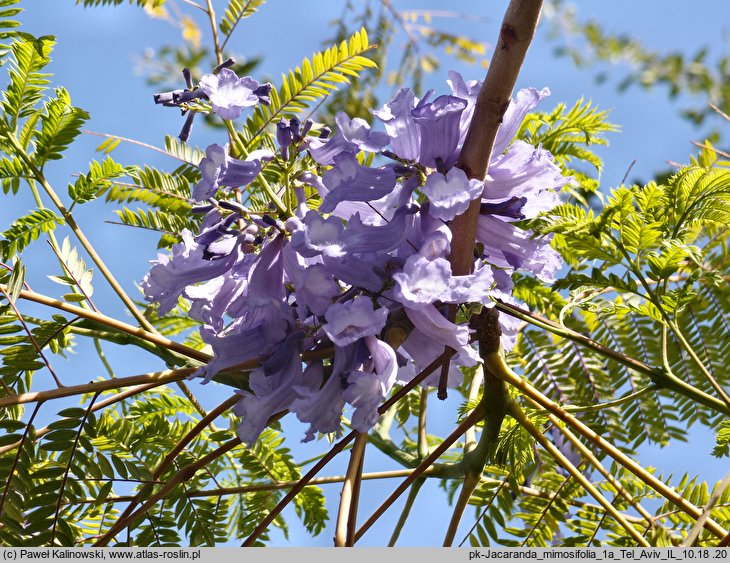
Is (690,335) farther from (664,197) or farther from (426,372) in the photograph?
(426,372)

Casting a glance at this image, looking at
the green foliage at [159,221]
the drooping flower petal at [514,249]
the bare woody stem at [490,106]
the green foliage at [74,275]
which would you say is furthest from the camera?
the green foliage at [159,221]

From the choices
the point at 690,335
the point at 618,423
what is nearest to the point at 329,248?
the point at 618,423

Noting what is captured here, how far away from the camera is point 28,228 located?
2.73 ft

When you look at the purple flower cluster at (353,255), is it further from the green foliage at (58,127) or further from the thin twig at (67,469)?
the green foliage at (58,127)

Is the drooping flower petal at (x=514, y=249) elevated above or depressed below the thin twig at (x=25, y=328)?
below

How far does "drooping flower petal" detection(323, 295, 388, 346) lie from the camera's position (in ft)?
1.83

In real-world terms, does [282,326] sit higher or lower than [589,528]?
higher

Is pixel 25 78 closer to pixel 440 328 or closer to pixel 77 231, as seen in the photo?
pixel 77 231

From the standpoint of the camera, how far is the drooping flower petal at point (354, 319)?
→ 558 mm

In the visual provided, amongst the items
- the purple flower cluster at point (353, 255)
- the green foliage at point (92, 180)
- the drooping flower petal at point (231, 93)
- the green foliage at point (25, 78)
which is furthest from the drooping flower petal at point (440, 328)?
the green foliage at point (25, 78)

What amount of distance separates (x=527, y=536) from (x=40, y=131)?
0.75 metres

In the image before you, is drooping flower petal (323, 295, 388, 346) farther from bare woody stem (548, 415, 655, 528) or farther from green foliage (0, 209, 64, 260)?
green foliage (0, 209, 64, 260)

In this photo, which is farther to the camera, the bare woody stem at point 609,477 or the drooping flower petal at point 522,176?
the bare woody stem at point 609,477

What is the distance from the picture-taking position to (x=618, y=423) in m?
1.07
